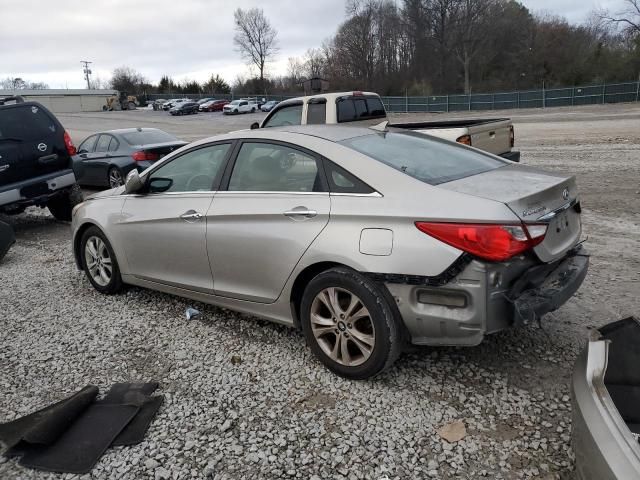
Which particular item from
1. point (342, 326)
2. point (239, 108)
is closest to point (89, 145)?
point (342, 326)

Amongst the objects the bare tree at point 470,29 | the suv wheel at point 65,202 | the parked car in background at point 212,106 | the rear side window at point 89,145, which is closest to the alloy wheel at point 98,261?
the suv wheel at point 65,202

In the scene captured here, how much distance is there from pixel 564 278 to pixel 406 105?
47813mm

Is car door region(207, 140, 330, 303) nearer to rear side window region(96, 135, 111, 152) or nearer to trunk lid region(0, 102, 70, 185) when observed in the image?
trunk lid region(0, 102, 70, 185)

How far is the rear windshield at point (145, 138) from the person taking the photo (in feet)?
38.6

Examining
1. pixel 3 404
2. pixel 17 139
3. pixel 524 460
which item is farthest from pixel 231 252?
pixel 17 139

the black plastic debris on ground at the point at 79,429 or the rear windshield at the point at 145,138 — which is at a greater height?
the rear windshield at the point at 145,138

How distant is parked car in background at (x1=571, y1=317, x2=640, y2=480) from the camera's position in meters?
1.75

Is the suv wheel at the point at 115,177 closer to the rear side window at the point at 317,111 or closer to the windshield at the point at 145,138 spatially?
the windshield at the point at 145,138

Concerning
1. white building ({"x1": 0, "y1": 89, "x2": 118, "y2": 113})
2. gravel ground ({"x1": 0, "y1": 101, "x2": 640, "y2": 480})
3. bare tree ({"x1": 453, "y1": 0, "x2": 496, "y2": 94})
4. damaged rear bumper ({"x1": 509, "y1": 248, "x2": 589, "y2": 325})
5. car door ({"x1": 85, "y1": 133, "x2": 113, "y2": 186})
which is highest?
bare tree ({"x1": 453, "y1": 0, "x2": 496, "y2": 94})

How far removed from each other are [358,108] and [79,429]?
26.2 feet

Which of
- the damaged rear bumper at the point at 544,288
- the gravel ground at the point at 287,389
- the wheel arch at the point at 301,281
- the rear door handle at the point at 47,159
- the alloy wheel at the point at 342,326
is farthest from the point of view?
the rear door handle at the point at 47,159

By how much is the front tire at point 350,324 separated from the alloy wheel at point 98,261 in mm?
2518

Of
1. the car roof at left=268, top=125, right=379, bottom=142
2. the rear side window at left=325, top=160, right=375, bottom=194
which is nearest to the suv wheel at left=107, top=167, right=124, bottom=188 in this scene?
the car roof at left=268, top=125, right=379, bottom=142

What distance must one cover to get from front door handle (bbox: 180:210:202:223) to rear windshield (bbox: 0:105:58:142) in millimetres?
4840
